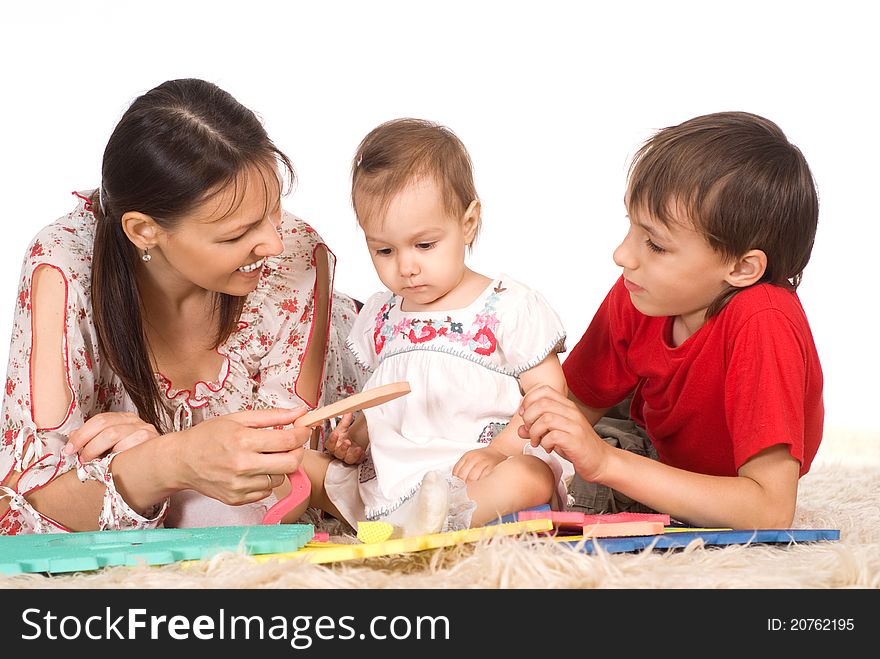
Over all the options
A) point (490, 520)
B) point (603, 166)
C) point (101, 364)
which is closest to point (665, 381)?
point (490, 520)

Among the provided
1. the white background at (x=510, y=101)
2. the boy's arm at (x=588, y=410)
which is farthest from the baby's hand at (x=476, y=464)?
the white background at (x=510, y=101)

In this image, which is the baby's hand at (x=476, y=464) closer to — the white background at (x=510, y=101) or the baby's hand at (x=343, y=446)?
the baby's hand at (x=343, y=446)

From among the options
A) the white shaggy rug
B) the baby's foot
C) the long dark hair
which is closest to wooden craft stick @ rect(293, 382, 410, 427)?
the baby's foot

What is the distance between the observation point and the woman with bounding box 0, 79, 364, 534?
1455 mm

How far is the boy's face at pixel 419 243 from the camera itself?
1.63 meters

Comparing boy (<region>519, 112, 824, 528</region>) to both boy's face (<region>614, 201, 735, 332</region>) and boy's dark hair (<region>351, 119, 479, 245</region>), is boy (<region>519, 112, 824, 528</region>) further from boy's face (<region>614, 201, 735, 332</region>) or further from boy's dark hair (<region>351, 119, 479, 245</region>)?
boy's dark hair (<region>351, 119, 479, 245</region>)

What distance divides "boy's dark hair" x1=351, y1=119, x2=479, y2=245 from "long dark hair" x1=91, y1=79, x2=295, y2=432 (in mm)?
131

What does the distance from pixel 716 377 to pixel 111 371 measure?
3.20 ft

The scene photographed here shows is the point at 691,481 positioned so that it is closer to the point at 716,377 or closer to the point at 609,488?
the point at 716,377

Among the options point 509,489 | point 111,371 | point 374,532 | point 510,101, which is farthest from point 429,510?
point 510,101

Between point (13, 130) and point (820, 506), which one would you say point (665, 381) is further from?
point (13, 130)

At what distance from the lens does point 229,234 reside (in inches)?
62.4

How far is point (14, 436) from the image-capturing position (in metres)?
1.58
